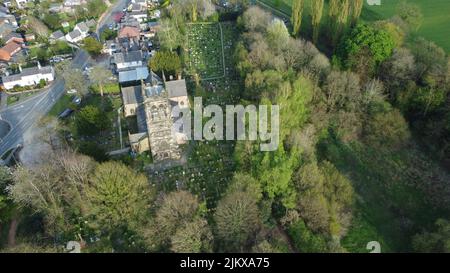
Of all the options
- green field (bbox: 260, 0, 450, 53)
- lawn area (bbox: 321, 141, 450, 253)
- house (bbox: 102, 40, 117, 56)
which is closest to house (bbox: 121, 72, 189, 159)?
lawn area (bbox: 321, 141, 450, 253)

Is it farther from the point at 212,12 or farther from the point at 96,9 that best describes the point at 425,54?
the point at 96,9

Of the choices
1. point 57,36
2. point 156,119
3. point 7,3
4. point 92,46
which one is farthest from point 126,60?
point 7,3

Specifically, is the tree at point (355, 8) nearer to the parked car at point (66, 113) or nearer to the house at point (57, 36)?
the parked car at point (66, 113)

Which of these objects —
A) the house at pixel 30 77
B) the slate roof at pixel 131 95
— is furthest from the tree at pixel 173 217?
the house at pixel 30 77

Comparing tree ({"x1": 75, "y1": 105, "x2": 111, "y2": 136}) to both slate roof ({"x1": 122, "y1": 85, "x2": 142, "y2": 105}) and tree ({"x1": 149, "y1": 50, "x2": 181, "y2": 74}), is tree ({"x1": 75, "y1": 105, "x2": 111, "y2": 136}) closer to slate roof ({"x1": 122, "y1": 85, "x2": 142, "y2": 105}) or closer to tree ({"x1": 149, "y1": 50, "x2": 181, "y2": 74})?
slate roof ({"x1": 122, "y1": 85, "x2": 142, "y2": 105})

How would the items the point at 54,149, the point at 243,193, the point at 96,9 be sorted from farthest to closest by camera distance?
the point at 96,9 < the point at 54,149 < the point at 243,193

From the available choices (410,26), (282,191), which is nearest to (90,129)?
(282,191)
